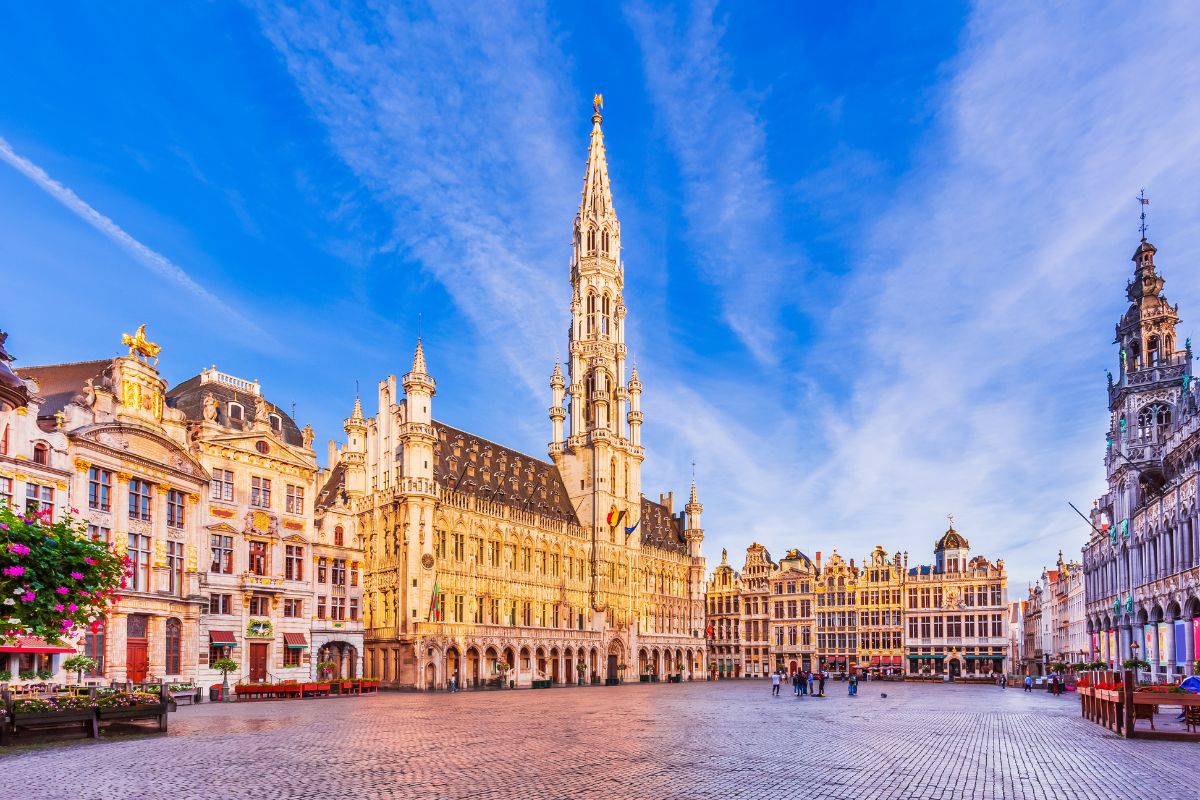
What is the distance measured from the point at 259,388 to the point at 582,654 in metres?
43.6

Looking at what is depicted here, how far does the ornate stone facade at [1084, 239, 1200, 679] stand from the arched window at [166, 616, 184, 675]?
49124mm

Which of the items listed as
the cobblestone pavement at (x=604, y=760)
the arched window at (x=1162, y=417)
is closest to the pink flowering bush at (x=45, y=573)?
the cobblestone pavement at (x=604, y=760)

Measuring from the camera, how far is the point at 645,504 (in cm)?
11531

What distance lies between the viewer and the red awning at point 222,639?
171 ft

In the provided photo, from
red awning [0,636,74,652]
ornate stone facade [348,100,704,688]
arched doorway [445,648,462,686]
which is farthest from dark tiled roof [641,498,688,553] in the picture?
red awning [0,636,74,652]

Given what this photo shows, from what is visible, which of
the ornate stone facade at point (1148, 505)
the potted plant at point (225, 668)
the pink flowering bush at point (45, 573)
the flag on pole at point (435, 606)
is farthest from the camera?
the flag on pole at point (435, 606)

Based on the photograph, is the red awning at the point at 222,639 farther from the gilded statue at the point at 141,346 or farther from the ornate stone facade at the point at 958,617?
the ornate stone facade at the point at 958,617

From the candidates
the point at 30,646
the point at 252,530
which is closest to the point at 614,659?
the point at 252,530

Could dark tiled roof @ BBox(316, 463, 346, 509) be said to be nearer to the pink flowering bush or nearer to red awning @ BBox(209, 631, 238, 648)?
red awning @ BBox(209, 631, 238, 648)

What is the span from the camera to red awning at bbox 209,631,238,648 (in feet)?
171

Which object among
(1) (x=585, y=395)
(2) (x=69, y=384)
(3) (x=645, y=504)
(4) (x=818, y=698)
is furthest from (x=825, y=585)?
(2) (x=69, y=384)

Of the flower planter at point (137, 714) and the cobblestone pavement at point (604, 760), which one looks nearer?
the cobblestone pavement at point (604, 760)

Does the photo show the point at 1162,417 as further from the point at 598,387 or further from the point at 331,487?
the point at 331,487

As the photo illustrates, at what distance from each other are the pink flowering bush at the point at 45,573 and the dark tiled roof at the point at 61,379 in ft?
86.2
